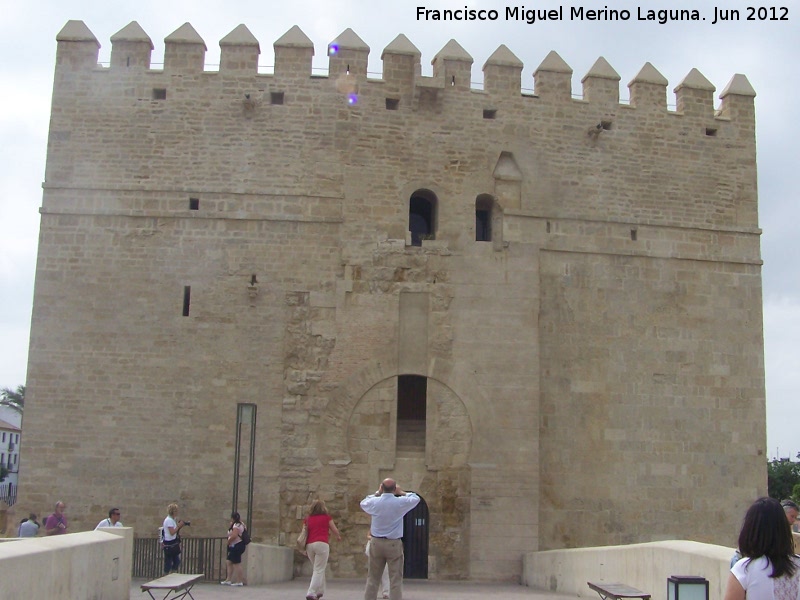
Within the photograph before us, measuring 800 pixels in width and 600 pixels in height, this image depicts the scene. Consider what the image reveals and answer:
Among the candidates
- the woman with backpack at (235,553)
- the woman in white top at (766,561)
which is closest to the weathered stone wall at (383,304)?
the woman with backpack at (235,553)

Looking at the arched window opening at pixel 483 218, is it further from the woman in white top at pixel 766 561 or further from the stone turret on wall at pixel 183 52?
the woman in white top at pixel 766 561

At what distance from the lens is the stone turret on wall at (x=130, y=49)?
628 inches

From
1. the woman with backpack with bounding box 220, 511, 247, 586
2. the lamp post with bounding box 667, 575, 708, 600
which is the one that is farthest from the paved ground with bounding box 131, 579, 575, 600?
the lamp post with bounding box 667, 575, 708, 600

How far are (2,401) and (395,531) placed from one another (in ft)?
131

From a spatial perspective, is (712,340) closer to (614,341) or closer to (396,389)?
(614,341)

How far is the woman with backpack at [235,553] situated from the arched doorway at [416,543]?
12.5 ft

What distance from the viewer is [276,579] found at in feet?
43.0

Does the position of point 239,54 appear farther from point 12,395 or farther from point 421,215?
point 12,395

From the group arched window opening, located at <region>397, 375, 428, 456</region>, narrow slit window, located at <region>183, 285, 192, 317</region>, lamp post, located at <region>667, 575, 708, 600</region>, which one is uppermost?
narrow slit window, located at <region>183, 285, 192, 317</region>

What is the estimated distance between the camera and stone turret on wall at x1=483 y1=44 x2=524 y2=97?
54.0 feet

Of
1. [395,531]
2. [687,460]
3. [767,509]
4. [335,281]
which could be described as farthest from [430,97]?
[767,509]

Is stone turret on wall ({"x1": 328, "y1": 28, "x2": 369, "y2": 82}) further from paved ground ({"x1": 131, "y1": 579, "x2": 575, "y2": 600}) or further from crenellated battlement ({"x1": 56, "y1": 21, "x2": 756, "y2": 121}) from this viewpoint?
paved ground ({"x1": 131, "y1": 579, "x2": 575, "y2": 600})

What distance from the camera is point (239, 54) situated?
1602 cm

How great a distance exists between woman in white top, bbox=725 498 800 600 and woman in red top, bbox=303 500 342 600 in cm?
636
